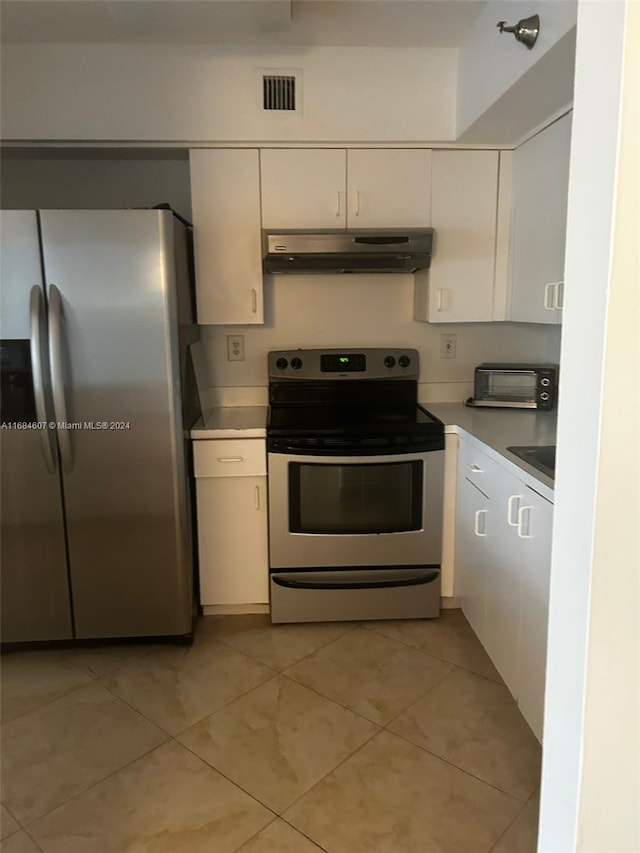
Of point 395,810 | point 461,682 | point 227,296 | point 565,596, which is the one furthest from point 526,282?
point 565,596

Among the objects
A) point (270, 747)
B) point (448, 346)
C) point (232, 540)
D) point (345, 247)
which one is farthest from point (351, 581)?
point (345, 247)

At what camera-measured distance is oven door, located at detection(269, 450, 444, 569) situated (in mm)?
2691

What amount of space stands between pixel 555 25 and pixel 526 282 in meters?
1.13

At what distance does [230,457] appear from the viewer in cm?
271

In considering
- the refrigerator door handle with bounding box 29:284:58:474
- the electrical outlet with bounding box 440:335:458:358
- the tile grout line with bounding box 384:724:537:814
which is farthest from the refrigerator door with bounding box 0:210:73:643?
the electrical outlet with bounding box 440:335:458:358

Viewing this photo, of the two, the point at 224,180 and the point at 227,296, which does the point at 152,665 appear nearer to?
the point at 227,296

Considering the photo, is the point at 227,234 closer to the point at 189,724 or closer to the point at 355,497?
the point at 355,497

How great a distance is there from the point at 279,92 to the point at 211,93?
28 cm

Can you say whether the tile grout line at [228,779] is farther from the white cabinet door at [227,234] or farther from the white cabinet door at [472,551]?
the white cabinet door at [227,234]

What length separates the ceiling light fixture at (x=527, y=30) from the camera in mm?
1888

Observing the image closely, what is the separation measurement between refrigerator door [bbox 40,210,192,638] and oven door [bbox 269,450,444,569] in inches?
Result: 16.5

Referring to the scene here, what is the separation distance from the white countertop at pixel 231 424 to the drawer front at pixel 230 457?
26mm

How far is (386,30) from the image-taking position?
2.51 metres

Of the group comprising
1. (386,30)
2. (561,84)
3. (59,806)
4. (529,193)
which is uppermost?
(386,30)
